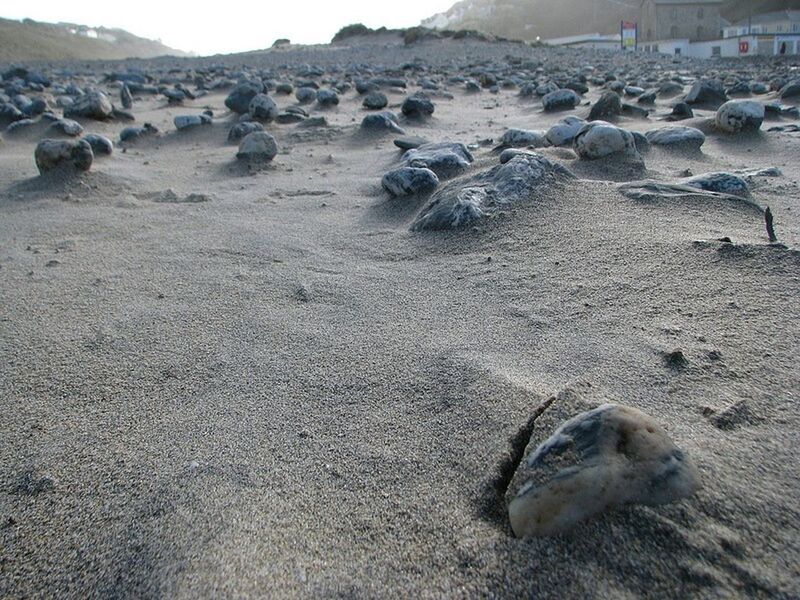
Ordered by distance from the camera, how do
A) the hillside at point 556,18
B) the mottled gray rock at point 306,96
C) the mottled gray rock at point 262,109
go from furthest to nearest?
the hillside at point 556,18, the mottled gray rock at point 306,96, the mottled gray rock at point 262,109

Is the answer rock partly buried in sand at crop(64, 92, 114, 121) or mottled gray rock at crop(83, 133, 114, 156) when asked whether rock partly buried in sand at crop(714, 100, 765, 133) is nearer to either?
mottled gray rock at crop(83, 133, 114, 156)

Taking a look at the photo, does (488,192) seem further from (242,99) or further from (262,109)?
(242,99)

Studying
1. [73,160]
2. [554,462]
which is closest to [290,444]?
[554,462]

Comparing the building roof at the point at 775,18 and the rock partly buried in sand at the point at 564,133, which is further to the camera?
the building roof at the point at 775,18

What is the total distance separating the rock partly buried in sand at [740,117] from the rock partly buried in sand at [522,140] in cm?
113

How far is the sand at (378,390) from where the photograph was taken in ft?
2.73

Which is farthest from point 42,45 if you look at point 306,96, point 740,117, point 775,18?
point 775,18

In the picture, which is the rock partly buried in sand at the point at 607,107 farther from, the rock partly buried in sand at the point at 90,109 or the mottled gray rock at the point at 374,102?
the rock partly buried in sand at the point at 90,109

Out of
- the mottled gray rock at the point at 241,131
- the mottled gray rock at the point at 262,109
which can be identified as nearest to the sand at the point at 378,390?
the mottled gray rock at the point at 241,131

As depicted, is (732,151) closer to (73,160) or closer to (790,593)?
(790,593)

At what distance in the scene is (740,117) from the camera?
3404mm

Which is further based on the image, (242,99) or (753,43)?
(753,43)

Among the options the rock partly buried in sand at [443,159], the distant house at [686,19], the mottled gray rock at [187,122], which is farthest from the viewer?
the distant house at [686,19]

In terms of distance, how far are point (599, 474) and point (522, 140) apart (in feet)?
8.90
